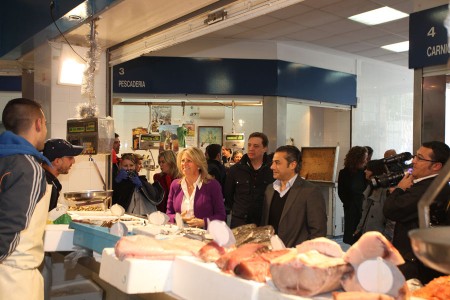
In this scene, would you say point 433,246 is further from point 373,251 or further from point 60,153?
point 60,153

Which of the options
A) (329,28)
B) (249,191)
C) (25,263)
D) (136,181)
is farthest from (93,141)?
(329,28)

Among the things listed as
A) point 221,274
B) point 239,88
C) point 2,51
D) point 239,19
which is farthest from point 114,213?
point 239,88

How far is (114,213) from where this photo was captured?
3887mm

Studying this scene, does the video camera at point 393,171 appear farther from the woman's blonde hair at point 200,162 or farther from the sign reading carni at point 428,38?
the woman's blonde hair at point 200,162

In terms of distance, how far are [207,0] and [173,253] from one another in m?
2.34

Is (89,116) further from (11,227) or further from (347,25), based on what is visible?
(347,25)

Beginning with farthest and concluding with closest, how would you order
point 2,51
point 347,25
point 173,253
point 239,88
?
point 239,88 → point 347,25 → point 2,51 → point 173,253

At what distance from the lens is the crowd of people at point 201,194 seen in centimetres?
289

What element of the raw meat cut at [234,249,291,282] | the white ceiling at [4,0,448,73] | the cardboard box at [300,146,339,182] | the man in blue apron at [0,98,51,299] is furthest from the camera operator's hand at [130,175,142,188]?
the cardboard box at [300,146,339,182]

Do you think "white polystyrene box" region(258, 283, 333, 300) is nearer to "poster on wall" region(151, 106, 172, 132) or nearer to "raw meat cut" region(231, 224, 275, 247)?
"raw meat cut" region(231, 224, 275, 247)

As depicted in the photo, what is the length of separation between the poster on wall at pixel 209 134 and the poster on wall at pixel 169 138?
201cm

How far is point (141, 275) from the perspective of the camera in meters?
2.06

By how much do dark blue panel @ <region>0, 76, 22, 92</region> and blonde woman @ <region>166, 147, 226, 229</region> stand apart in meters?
6.24

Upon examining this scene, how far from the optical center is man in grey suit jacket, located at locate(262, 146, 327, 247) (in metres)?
3.86
